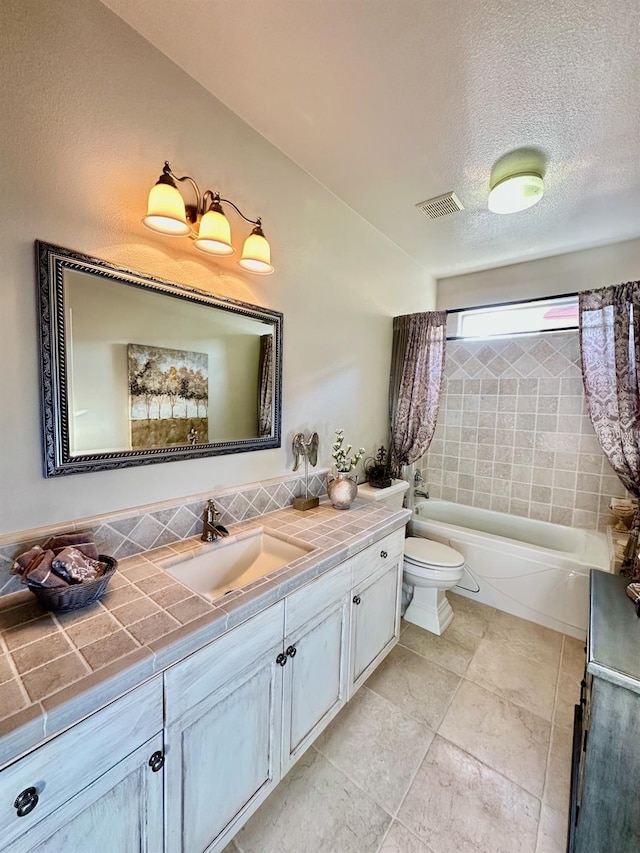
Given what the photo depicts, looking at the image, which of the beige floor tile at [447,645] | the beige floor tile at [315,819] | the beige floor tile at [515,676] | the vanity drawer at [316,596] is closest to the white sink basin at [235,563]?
the vanity drawer at [316,596]

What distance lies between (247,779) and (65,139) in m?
2.06

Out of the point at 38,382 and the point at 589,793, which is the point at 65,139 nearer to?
the point at 38,382

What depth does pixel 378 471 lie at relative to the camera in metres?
2.46

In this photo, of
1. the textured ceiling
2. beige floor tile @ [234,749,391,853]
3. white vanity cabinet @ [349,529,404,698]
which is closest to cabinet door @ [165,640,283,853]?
beige floor tile @ [234,749,391,853]

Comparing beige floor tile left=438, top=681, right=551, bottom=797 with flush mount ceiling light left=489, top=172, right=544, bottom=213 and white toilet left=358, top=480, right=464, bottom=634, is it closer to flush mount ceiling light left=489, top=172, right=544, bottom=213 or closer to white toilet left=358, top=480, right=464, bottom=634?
white toilet left=358, top=480, right=464, bottom=634

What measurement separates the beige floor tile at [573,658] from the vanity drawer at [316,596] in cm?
152

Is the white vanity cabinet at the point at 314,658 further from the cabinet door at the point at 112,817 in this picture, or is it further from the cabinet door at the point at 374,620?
the cabinet door at the point at 112,817

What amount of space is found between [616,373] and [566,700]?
184 centimetres

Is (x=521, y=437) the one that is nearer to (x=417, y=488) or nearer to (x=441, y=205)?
(x=417, y=488)

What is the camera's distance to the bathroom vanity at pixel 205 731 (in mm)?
644

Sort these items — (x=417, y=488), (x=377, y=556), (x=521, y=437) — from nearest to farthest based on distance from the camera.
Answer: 1. (x=377, y=556)
2. (x=521, y=437)
3. (x=417, y=488)

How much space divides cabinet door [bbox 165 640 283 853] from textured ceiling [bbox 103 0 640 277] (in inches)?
72.1

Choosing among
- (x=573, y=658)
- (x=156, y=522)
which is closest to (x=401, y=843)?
(x=156, y=522)

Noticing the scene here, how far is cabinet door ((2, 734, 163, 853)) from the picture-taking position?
0.64m
